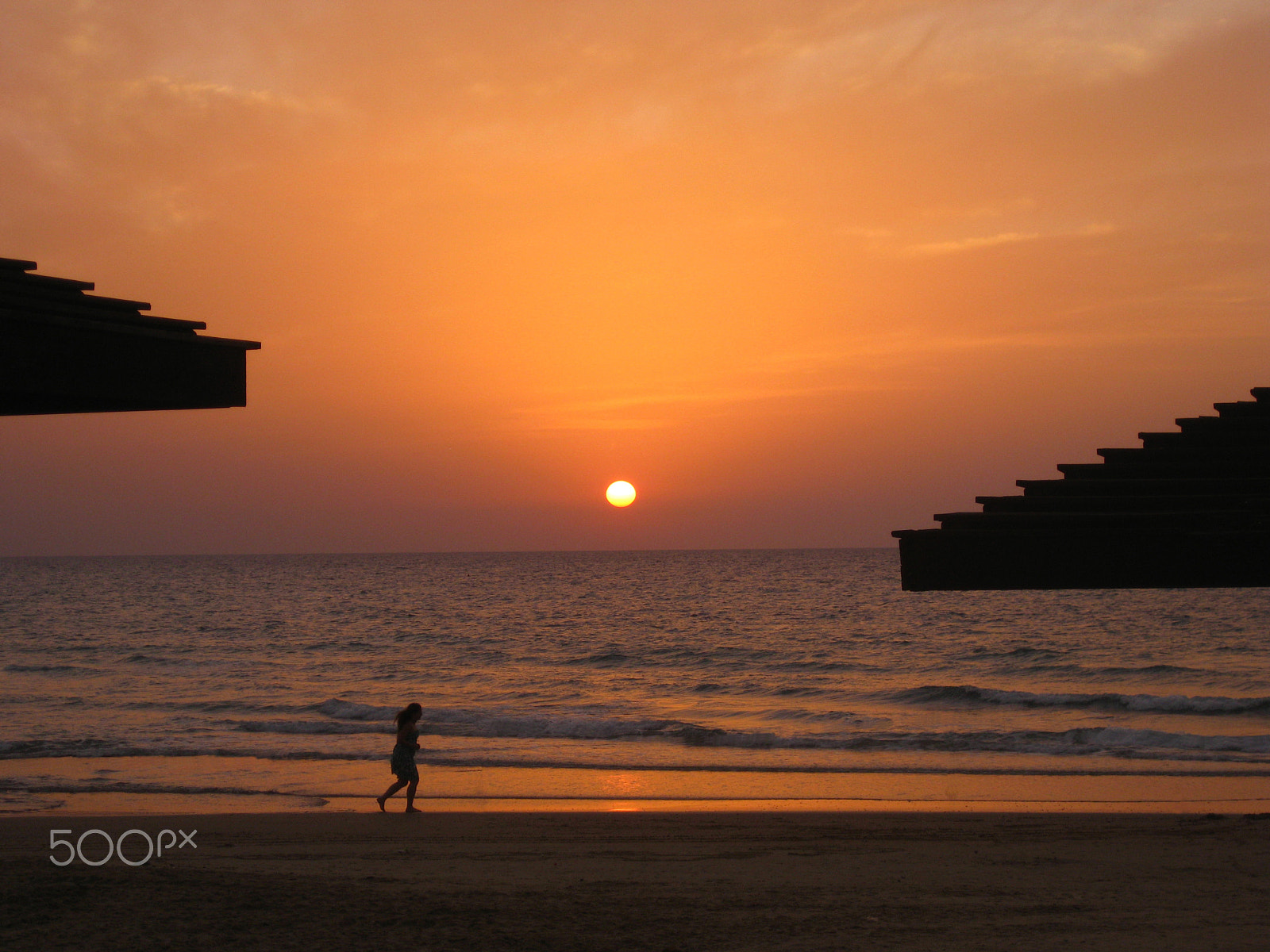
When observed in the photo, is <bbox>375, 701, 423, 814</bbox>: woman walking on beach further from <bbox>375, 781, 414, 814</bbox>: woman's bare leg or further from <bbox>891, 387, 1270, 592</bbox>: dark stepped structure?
<bbox>891, 387, 1270, 592</bbox>: dark stepped structure

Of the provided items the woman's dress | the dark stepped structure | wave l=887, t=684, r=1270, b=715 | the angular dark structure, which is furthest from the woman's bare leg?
wave l=887, t=684, r=1270, b=715

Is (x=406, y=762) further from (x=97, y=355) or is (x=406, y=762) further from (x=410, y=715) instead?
(x=97, y=355)

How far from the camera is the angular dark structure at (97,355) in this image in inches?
Result: 153

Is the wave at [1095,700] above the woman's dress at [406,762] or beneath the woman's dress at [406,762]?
beneath

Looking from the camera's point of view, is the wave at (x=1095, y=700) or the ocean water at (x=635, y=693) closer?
the ocean water at (x=635, y=693)

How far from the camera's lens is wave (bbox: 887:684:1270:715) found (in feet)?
92.4

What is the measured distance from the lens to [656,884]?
10.2 metres

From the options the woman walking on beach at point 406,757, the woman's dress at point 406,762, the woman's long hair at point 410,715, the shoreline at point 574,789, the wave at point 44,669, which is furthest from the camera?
the wave at point 44,669

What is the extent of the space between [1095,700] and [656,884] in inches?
914

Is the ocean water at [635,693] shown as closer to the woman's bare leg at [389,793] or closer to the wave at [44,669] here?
the wave at [44,669]

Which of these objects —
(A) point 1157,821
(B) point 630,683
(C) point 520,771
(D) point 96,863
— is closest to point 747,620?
(B) point 630,683
